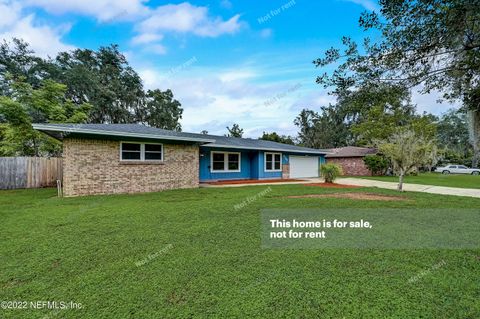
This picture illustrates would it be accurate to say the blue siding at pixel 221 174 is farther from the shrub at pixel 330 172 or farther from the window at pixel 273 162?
the shrub at pixel 330 172

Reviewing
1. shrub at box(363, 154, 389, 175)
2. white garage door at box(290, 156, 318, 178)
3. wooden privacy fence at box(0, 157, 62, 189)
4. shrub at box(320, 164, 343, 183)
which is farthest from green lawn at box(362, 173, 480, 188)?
wooden privacy fence at box(0, 157, 62, 189)

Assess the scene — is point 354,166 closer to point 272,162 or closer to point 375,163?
point 375,163

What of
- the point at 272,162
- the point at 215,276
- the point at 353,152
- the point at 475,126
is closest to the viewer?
the point at 215,276

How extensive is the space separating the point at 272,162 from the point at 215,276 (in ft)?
50.2

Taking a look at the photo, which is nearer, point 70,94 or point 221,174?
point 221,174

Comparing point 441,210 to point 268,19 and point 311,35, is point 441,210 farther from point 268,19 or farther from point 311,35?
point 268,19

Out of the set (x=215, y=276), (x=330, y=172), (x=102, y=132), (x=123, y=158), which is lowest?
(x=215, y=276)

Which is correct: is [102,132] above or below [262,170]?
above

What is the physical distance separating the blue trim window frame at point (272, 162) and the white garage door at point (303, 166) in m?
1.52

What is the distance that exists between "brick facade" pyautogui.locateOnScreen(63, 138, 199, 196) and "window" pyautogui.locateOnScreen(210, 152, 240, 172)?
402cm

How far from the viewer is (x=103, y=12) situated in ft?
34.4

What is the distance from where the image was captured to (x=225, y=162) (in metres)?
16.2

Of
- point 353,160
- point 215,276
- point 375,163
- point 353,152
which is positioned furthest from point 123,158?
→ point 353,152

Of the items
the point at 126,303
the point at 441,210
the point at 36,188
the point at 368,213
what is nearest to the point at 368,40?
the point at 368,213
